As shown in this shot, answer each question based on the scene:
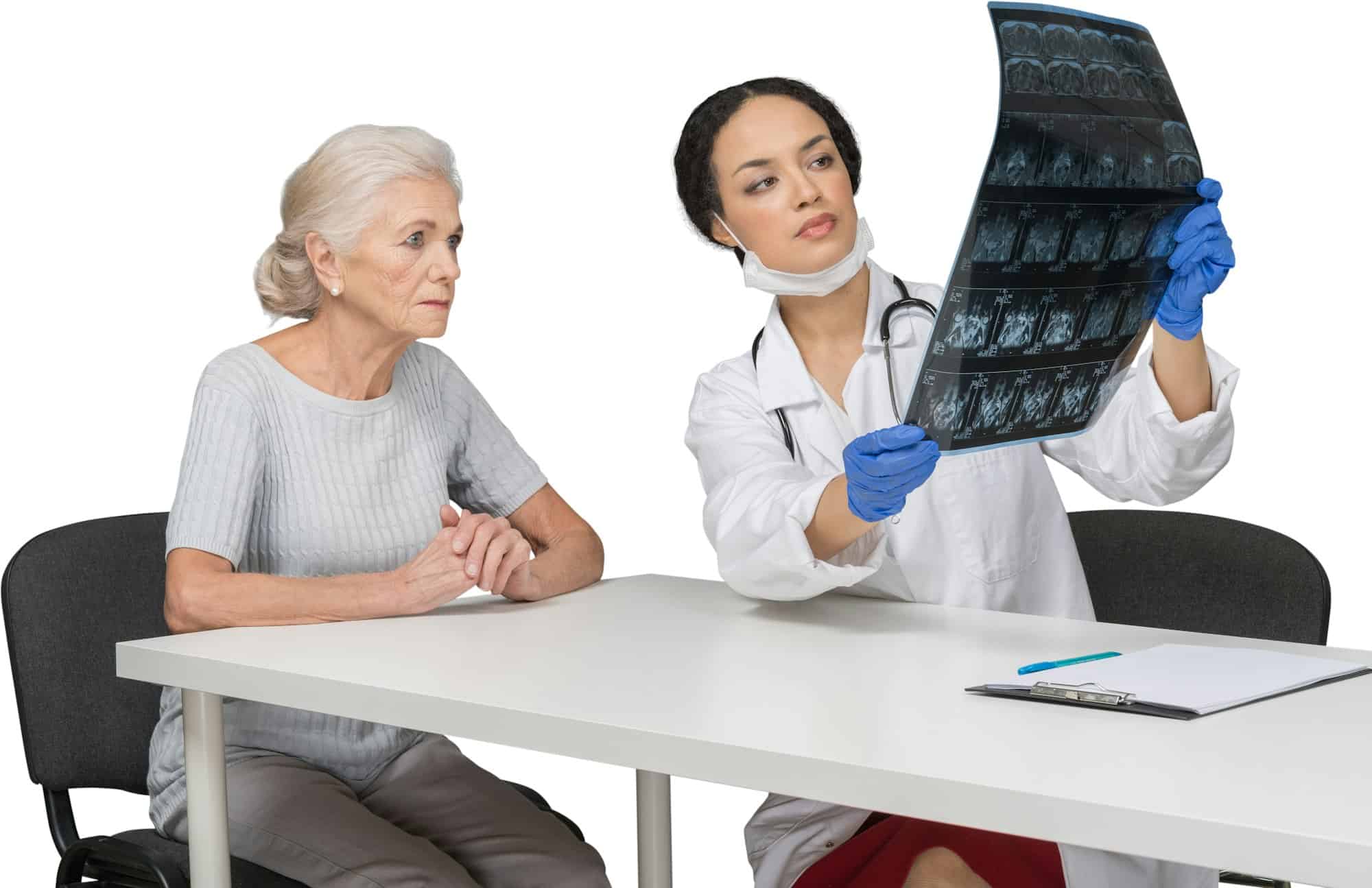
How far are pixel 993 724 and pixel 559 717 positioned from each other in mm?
480

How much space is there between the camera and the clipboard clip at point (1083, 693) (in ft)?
5.52

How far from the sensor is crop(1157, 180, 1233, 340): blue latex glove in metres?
2.05

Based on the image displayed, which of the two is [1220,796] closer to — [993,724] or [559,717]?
[993,724]

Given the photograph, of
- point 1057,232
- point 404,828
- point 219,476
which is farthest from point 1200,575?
point 219,476

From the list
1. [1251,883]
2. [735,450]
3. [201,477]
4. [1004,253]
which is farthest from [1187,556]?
[201,477]

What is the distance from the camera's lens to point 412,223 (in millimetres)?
2457

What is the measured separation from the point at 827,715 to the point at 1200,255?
834 millimetres

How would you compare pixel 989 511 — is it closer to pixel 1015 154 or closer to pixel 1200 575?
pixel 1200 575

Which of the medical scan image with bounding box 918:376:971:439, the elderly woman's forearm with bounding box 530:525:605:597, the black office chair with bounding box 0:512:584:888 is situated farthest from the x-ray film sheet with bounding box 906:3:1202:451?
the black office chair with bounding box 0:512:584:888

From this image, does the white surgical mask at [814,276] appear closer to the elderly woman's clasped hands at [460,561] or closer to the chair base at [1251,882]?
the elderly woman's clasped hands at [460,561]

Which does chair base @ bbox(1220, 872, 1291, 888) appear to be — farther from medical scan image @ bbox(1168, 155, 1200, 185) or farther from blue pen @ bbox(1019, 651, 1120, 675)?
medical scan image @ bbox(1168, 155, 1200, 185)

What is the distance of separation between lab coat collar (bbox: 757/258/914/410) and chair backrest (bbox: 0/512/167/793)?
1.10m

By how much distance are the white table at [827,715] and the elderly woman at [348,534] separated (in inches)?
3.1

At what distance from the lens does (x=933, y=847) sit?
6.64 ft
